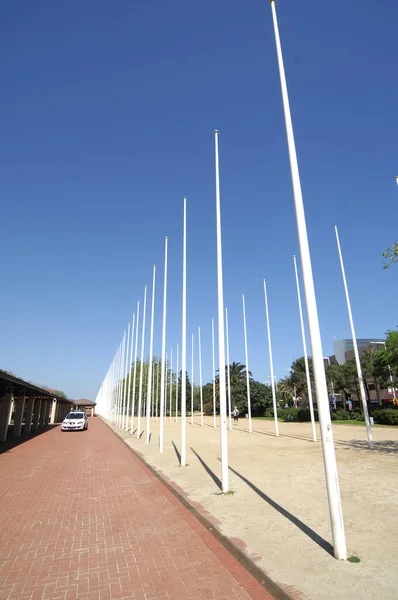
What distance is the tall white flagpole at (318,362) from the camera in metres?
5.19

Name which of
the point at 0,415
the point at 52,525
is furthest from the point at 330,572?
the point at 0,415

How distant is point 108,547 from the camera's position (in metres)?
5.70

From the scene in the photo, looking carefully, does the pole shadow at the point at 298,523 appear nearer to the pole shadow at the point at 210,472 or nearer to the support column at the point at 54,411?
the pole shadow at the point at 210,472

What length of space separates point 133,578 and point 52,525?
9.86 feet

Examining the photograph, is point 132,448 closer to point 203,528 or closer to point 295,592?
point 203,528

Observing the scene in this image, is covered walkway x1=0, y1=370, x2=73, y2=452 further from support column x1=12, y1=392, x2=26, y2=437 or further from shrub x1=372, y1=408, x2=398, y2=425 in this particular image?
shrub x1=372, y1=408, x2=398, y2=425

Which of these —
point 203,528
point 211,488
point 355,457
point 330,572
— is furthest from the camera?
point 355,457

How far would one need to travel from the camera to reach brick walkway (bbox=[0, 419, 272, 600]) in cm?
441

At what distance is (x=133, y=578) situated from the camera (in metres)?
4.68

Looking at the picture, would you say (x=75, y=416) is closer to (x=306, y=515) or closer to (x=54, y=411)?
(x=54, y=411)

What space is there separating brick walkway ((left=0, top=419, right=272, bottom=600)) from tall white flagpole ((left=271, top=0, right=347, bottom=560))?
1526 millimetres

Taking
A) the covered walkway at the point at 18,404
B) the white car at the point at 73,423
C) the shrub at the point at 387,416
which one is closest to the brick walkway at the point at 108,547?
the covered walkway at the point at 18,404

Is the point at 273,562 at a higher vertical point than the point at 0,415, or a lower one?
lower

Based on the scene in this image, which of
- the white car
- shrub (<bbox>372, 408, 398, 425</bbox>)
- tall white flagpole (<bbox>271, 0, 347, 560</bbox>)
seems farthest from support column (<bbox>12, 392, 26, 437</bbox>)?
shrub (<bbox>372, 408, 398, 425</bbox>)
